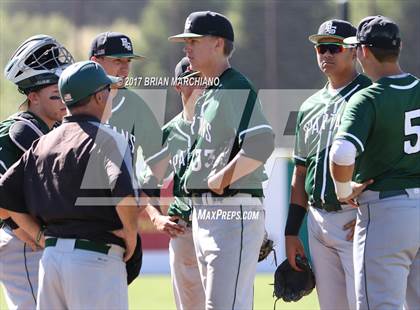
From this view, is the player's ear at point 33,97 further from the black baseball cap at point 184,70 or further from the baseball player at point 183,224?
the black baseball cap at point 184,70

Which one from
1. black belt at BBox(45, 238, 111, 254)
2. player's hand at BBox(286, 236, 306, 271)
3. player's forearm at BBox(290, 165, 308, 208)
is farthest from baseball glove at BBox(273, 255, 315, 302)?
black belt at BBox(45, 238, 111, 254)

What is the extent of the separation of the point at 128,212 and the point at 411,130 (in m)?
1.72

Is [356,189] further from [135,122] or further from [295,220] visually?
[135,122]

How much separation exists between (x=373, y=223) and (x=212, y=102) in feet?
4.03

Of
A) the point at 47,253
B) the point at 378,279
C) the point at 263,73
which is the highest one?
the point at 47,253

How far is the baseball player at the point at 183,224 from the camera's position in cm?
→ 629

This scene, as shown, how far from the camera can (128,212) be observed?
4.65 meters

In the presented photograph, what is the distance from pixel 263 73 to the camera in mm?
16641

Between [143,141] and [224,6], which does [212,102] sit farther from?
[224,6]

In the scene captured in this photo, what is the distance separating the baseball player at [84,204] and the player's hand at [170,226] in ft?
4.75

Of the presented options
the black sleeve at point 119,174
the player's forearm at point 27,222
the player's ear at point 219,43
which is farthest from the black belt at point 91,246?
the player's ear at point 219,43

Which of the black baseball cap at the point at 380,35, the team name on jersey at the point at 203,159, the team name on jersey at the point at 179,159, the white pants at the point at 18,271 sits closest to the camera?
the black baseball cap at the point at 380,35

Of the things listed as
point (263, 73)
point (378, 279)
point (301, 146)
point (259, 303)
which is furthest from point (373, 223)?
point (263, 73)

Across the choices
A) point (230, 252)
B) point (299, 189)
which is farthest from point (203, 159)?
point (299, 189)
